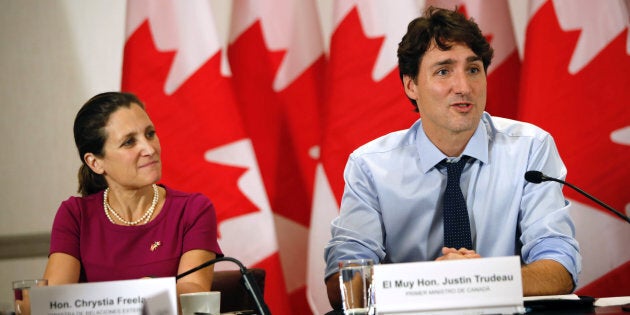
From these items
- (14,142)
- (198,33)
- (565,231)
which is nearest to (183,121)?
(198,33)

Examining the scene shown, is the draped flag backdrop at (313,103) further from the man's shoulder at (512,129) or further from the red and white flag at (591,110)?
the man's shoulder at (512,129)

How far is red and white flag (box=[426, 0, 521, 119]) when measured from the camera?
298 centimetres

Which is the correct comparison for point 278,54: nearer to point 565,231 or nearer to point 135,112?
point 135,112

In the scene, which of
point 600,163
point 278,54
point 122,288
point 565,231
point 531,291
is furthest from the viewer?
point 278,54

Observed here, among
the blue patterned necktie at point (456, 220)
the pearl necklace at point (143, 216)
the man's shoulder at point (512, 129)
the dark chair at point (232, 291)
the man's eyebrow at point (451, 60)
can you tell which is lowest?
the dark chair at point (232, 291)

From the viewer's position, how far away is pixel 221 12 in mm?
3369

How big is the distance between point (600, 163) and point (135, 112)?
5.18 feet

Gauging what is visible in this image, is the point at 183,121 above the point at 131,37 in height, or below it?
below

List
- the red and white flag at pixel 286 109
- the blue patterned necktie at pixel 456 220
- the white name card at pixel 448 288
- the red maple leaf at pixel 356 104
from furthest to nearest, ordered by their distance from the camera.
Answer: the red and white flag at pixel 286 109 < the red maple leaf at pixel 356 104 < the blue patterned necktie at pixel 456 220 < the white name card at pixel 448 288

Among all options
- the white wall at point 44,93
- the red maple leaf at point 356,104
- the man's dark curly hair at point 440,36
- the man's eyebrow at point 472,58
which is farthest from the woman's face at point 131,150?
the white wall at point 44,93

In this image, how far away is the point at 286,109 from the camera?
10.4 ft

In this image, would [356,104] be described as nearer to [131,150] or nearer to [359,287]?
[131,150]

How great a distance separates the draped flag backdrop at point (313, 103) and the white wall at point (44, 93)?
1.72ft

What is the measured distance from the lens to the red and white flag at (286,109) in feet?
10.3
